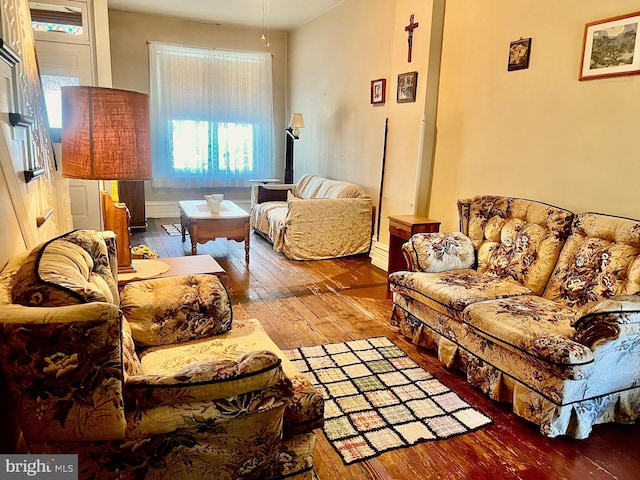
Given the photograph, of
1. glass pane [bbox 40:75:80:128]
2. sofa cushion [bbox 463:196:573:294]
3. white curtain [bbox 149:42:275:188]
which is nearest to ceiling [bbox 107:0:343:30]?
white curtain [bbox 149:42:275:188]

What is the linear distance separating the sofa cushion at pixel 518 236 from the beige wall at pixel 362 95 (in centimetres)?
107

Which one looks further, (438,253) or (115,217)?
(438,253)

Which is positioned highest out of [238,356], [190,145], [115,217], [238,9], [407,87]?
[238,9]

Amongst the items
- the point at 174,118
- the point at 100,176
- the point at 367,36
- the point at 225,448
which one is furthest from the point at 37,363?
the point at 174,118

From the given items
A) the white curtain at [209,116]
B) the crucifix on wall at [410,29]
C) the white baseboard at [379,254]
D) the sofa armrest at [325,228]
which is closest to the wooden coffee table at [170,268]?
the sofa armrest at [325,228]

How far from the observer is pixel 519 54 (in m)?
3.17

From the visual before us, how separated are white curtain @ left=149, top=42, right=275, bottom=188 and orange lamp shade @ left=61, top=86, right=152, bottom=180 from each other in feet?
17.4

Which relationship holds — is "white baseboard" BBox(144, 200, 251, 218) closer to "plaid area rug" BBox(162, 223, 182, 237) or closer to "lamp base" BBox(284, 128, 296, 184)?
"plaid area rug" BBox(162, 223, 182, 237)

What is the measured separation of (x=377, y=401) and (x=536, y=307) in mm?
1003

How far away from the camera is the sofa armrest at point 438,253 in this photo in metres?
2.98

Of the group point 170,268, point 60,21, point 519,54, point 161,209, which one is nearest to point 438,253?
point 519,54

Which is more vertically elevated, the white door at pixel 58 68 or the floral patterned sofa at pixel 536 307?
the white door at pixel 58 68

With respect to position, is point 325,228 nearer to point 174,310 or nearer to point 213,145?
point 174,310

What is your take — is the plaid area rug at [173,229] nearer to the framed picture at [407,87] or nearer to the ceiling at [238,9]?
the ceiling at [238,9]
